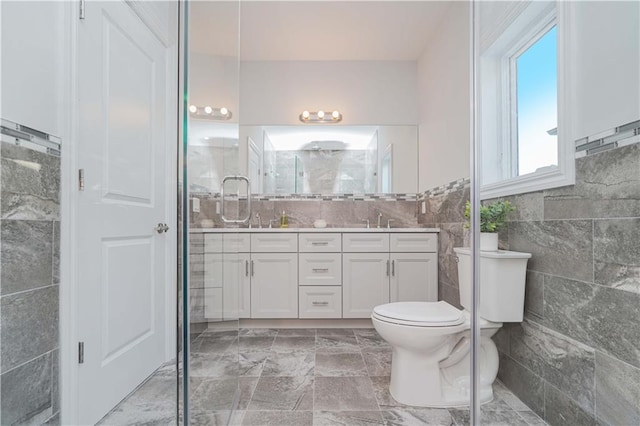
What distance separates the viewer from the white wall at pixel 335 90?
2.96 meters

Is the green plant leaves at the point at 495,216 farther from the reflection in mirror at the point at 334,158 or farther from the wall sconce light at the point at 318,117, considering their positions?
the wall sconce light at the point at 318,117

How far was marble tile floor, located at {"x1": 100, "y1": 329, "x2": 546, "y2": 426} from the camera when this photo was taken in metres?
1.12

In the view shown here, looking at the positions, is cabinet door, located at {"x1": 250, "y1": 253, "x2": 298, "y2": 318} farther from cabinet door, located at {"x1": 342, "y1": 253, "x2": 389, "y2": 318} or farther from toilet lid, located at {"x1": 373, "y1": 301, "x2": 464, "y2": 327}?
toilet lid, located at {"x1": 373, "y1": 301, "x2": 464, "y2": 327}

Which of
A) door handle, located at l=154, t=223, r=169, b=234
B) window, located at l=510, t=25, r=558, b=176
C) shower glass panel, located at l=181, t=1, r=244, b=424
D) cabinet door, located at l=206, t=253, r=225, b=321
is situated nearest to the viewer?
shower glass panel, located at l=181, t=1, r=244, b=424

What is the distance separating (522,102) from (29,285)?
7.16 feet

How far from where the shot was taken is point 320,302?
246cm

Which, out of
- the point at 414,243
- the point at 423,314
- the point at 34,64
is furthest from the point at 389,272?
the point at 34,64

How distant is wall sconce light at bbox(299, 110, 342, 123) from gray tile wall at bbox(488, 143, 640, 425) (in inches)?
73.3

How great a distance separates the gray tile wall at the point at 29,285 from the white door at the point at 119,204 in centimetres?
11

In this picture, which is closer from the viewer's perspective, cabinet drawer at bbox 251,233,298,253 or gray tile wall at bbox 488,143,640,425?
gray tile wall at bbox 488,143,640,425

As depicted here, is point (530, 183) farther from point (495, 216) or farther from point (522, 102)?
point (522, 102)

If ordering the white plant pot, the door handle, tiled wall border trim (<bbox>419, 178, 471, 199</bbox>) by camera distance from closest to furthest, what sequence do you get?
the white plant pot → the door handle → tiled wall border trim (<bbox>419, 178, 471, 199</bbox>)

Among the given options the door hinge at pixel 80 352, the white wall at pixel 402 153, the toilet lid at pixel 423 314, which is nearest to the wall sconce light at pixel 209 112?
the door hinge at pixel 80 352

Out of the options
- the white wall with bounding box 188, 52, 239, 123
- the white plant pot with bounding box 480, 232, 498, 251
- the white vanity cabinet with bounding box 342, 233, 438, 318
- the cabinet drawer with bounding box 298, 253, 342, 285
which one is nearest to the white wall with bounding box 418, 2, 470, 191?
the white vanity cabinet with bounding box 342, 233, 438, 318
